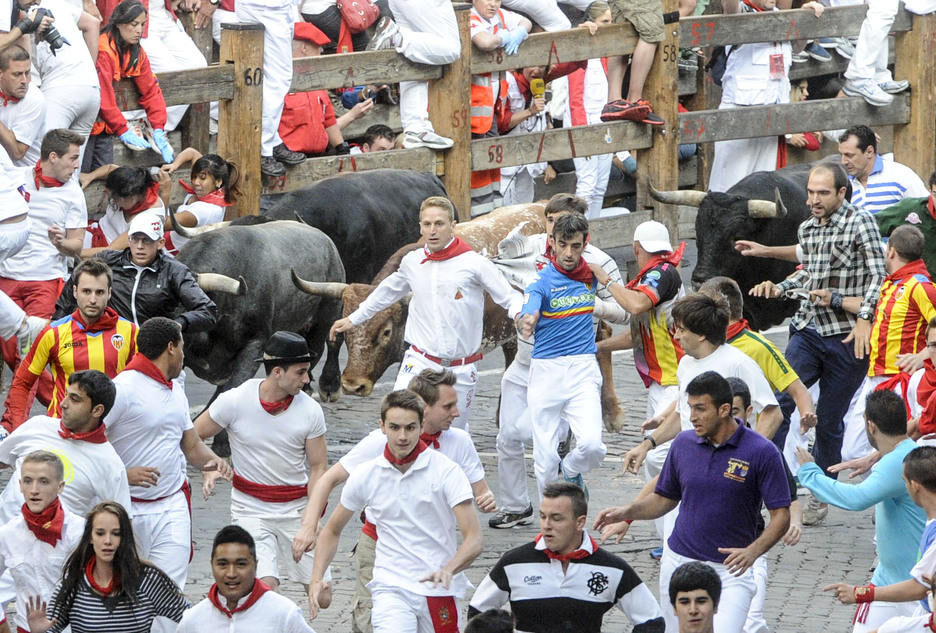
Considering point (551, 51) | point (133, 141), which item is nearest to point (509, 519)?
point (133, 141)

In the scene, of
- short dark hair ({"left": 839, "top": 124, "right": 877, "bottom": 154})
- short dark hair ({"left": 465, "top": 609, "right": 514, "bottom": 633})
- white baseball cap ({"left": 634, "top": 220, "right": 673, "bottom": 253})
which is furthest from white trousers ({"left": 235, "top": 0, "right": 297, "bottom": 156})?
short dark hair ({"left": 465, "top": 609, "right": 514, "bottom": 633})

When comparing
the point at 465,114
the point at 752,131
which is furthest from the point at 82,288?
the point at 752,131

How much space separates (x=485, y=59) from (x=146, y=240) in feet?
18.9

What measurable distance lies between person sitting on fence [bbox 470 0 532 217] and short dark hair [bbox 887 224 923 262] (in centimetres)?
607

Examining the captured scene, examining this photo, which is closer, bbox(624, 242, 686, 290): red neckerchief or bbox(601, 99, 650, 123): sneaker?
bbox(624, 242, 686, 290): red neckerchief

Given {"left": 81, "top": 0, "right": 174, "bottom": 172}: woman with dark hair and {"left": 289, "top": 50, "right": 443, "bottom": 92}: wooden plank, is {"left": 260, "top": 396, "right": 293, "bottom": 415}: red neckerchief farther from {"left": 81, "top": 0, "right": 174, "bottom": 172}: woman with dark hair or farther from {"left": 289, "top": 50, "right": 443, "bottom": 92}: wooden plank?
{"left": 289, "top": 50, "right": 443, "bottom": 92}: wooden plank

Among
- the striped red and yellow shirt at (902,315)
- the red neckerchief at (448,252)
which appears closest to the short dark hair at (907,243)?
the striped red and yellow shirt at (902,315)

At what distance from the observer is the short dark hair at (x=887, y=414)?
7.37 m

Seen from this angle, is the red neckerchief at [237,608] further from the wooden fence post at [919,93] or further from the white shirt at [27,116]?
the wooden fence post at [919,93]

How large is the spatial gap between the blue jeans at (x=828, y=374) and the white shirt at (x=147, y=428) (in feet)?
14.3

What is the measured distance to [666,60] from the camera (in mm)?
16031

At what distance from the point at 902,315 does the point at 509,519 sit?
2.83 m

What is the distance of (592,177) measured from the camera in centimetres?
1627

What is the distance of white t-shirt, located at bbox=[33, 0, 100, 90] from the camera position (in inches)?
455
